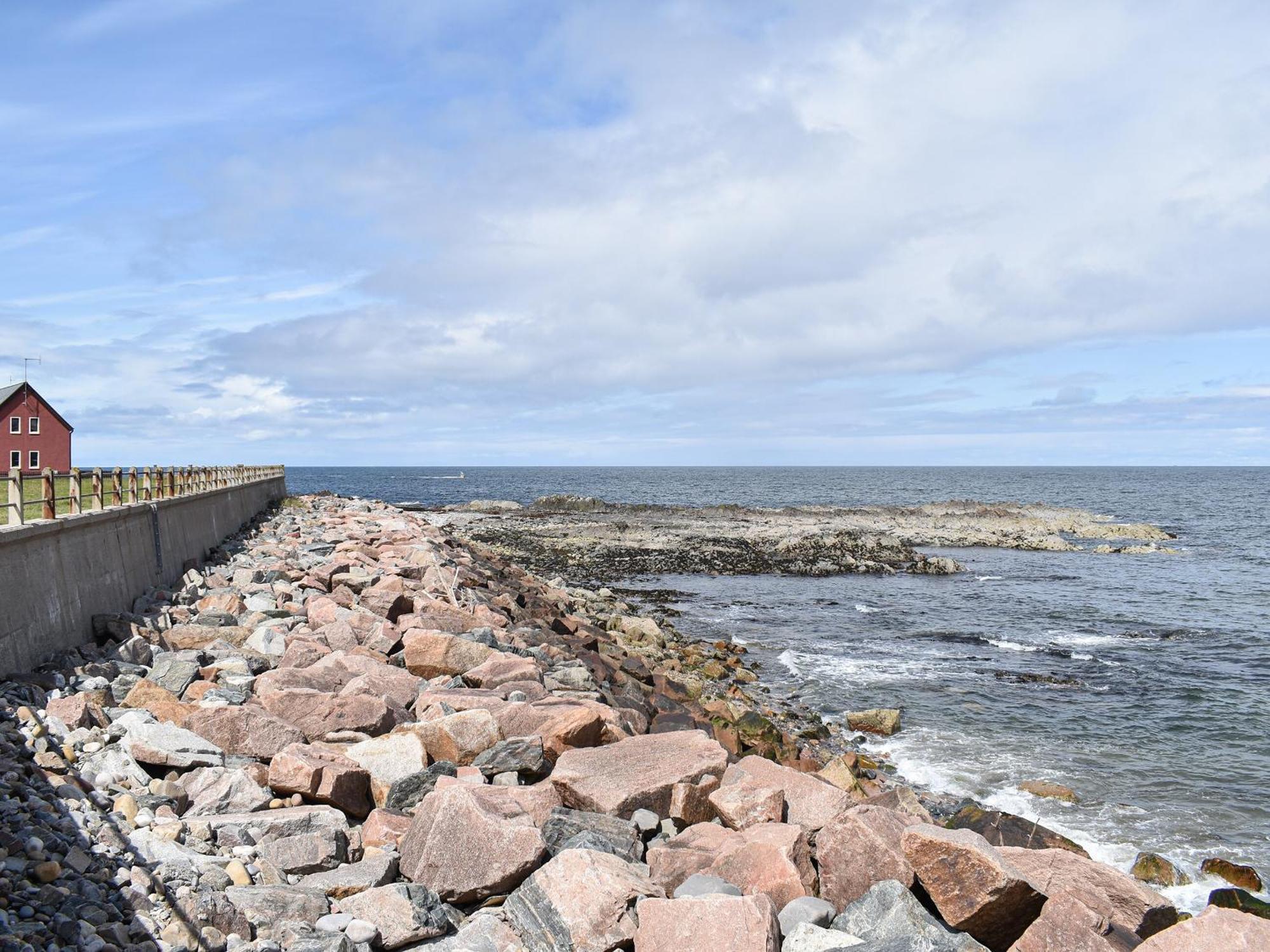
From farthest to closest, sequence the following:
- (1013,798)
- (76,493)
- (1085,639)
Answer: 1. (1085,639)
2. (76,493)
3. (1013,798)

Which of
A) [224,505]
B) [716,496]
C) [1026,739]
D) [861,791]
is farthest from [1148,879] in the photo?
[716,496]

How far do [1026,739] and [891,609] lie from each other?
525 inches

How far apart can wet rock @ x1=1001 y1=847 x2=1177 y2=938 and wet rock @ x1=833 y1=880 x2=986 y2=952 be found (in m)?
0.81

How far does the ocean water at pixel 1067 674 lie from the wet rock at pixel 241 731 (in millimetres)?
9595

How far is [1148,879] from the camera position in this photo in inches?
391

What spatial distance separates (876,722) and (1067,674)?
6.92m

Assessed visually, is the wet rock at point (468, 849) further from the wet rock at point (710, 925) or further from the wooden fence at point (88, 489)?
the wooden fence at point (88, 489)

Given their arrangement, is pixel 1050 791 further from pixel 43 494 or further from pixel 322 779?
pixel 43 494

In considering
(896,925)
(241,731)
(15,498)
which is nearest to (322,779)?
(241,731)

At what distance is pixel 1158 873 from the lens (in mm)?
9953

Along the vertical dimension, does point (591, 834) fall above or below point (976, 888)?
below

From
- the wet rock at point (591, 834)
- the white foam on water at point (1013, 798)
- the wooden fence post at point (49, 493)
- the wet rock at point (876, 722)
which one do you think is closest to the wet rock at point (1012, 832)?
the white foam on water at point (1013, 798)

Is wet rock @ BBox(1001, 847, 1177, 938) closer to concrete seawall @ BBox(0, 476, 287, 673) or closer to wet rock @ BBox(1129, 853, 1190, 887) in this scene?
wet rock @ BBox(1129, 853, 1190, 887)

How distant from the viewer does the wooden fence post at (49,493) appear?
469 inches
